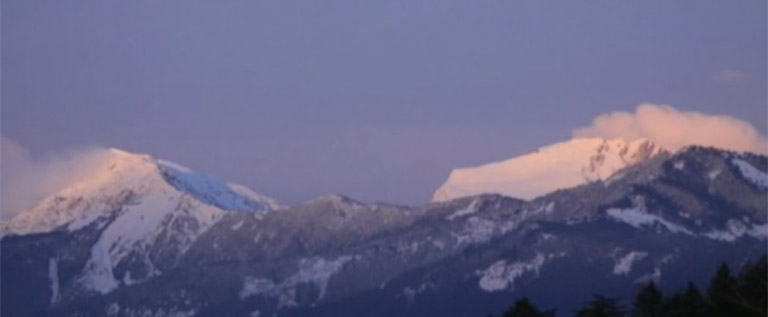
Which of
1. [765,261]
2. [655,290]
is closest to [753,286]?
[765,261]

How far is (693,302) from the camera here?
13288cm

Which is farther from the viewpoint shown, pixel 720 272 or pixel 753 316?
pixel 720 272

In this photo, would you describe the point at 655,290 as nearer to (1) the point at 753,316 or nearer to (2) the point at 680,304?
(2) the point at 680,304

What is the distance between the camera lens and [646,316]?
462ft

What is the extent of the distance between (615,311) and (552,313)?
28.5 feet

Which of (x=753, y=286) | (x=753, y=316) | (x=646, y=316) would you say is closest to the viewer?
(x=753, y=316)

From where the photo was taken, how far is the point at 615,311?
442ft

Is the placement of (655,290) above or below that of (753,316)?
above

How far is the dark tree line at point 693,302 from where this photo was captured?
124 m

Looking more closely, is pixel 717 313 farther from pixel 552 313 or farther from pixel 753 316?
pixel 552 313

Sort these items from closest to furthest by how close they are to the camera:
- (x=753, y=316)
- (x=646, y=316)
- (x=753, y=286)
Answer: (x=753, y=316) → (x=753, y=286) → (x=646, y=316)

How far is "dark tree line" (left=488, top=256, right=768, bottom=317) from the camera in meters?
124

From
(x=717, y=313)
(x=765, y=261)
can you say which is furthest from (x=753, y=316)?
→ (x=765, y=261)

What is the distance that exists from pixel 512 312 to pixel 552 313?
5.10 m
